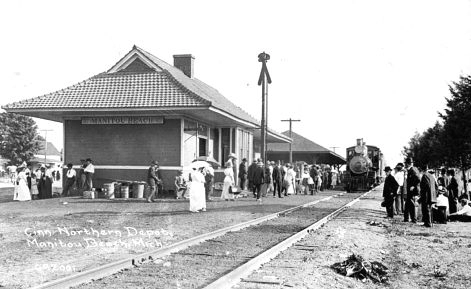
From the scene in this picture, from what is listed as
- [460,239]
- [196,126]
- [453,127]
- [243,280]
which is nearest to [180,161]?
[196,126]

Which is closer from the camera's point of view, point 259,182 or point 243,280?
point 243,280

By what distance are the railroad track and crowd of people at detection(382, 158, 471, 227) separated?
4.18m

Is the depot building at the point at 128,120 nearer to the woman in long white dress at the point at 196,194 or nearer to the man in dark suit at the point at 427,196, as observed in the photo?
the woman in long white dress at the point at 196,194

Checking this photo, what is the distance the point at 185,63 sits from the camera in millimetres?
31281

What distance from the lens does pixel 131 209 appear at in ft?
51.3

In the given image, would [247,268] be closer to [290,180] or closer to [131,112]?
[131,112]

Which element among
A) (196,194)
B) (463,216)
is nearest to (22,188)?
(196,194)

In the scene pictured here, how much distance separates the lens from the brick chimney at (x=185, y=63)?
102ft

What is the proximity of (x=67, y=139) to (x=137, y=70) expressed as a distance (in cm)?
472

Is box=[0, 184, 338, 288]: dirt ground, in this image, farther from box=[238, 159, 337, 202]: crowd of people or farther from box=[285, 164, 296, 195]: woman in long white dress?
box=[285, 164, 296, 195]: woman in long white dress

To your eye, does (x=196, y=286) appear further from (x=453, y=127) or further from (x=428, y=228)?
(x=453, y=127)

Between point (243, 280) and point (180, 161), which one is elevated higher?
point (180, 161)

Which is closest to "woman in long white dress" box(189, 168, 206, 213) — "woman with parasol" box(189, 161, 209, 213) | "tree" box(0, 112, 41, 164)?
"woman with parasol" box(189, 161, 209, 213)

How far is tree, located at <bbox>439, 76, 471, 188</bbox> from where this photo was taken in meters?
29.0
